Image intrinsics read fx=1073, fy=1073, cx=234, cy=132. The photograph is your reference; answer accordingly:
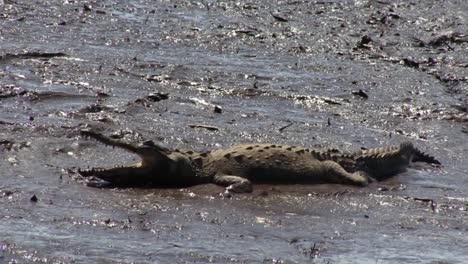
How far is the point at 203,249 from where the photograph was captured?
274 inches

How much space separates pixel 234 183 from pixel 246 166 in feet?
1.05

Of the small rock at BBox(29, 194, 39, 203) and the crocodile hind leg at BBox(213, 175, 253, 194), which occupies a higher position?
the crocodile hind leg at BBox(213, 175, 253, 194)

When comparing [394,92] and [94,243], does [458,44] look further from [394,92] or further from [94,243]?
[94,243]

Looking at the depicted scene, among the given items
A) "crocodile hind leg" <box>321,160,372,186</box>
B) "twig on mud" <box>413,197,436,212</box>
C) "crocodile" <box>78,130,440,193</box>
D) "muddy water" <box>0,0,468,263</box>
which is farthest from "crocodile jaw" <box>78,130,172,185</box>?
"twig on mud" <box>413,197,436,212</box>

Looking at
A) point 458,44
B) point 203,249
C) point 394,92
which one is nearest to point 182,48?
point 394,92

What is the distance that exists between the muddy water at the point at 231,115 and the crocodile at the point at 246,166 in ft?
0.49

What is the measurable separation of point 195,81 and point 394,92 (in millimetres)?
2288

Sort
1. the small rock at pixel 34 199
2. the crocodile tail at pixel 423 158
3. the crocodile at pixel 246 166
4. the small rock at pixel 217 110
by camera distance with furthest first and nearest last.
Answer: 1. the small rock at pixel 217 110
2. the crocodile tail at pixel 423 158
3. the crocodile at pixel 246 166
4. the small rock at pixel 34 199

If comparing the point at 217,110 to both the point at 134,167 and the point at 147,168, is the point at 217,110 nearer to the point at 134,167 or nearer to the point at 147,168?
the point at 147,168

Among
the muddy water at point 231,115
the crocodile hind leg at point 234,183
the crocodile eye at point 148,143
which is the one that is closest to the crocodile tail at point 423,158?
the muddy water at point 231,115

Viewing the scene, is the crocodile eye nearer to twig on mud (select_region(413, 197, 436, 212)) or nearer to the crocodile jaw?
the crocodile jaw

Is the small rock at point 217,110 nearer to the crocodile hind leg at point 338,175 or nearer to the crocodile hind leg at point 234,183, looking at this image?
the crocodile hind leg at point 338,175

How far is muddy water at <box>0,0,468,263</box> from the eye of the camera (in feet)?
23.9

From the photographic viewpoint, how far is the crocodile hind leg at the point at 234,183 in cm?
864
